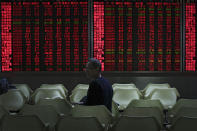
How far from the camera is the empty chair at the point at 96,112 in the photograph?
513 cm

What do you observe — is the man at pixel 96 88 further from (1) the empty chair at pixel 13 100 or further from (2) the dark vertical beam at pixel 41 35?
(2) the dark vertical beam at pixel 41 35

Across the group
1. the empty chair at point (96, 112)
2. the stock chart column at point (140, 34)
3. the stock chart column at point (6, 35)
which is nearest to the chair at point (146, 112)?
the empty chair at point (96, 112)

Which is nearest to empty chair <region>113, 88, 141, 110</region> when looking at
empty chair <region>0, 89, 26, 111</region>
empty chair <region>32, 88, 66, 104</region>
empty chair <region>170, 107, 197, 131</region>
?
empty chair <region>32, 88, 66, 104</region>

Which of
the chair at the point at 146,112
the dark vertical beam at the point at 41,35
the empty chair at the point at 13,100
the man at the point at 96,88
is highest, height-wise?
the dark vertical beam at the point at 41,35

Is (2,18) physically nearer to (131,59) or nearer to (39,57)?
(39,57)

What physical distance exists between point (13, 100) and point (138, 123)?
3985 mm

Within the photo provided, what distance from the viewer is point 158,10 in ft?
36.3

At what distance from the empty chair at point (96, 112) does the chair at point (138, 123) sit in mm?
438

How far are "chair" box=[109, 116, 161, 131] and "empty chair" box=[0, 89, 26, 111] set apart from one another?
3769 millimetres

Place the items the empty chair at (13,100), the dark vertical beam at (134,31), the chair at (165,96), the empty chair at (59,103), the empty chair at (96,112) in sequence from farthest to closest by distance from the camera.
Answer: the dark vertical beam at (134,31), the chair at (165,96), the empty chair at (13,100), the empty chair at (59,103), the empty chair at (96,112)

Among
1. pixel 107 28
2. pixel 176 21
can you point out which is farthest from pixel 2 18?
pixel 176 21

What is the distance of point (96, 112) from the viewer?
5164 mm

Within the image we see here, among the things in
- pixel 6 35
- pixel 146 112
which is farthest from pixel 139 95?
pixel 6 35

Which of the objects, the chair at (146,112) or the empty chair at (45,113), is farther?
the empty chair at (45,113)
